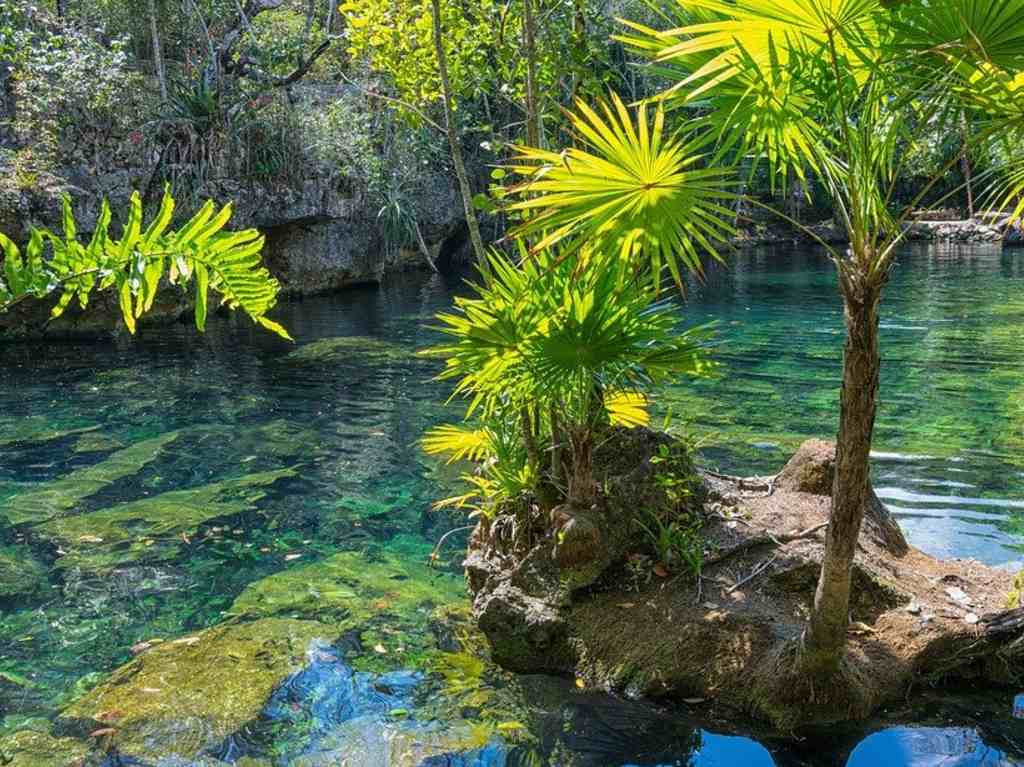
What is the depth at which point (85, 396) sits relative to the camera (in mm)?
11383

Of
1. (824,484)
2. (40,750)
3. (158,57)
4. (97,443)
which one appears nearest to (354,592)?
(40,750)

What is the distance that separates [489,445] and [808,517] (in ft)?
5.57

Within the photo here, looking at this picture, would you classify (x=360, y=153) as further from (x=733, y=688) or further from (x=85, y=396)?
(x=733, y=688)

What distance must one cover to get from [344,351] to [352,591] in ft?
30.9

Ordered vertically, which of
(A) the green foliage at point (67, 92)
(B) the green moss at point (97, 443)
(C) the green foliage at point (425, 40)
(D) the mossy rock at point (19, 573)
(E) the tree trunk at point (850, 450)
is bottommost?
(D) the mossy rock at point (19, 573)

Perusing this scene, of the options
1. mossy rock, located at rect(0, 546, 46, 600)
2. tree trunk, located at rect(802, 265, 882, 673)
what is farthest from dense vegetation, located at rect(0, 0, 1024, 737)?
mossy rock, located at rect(0, 546, 46, 600)

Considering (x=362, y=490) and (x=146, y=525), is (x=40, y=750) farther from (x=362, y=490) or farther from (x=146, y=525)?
(x=362, y=490)

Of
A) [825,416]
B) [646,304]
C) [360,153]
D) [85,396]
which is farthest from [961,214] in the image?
[646,304]

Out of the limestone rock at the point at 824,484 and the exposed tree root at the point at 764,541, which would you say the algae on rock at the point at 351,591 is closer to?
the exposed tree root at the point at 764,541

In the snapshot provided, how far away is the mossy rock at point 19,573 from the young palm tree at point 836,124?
428cm

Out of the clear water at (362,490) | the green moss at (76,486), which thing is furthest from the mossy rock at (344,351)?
the green moss at (76,486)

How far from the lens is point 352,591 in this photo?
5473mm

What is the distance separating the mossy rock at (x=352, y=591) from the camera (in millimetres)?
5160

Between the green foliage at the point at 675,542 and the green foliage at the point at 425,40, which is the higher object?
the green foliage at the point at 425,40
